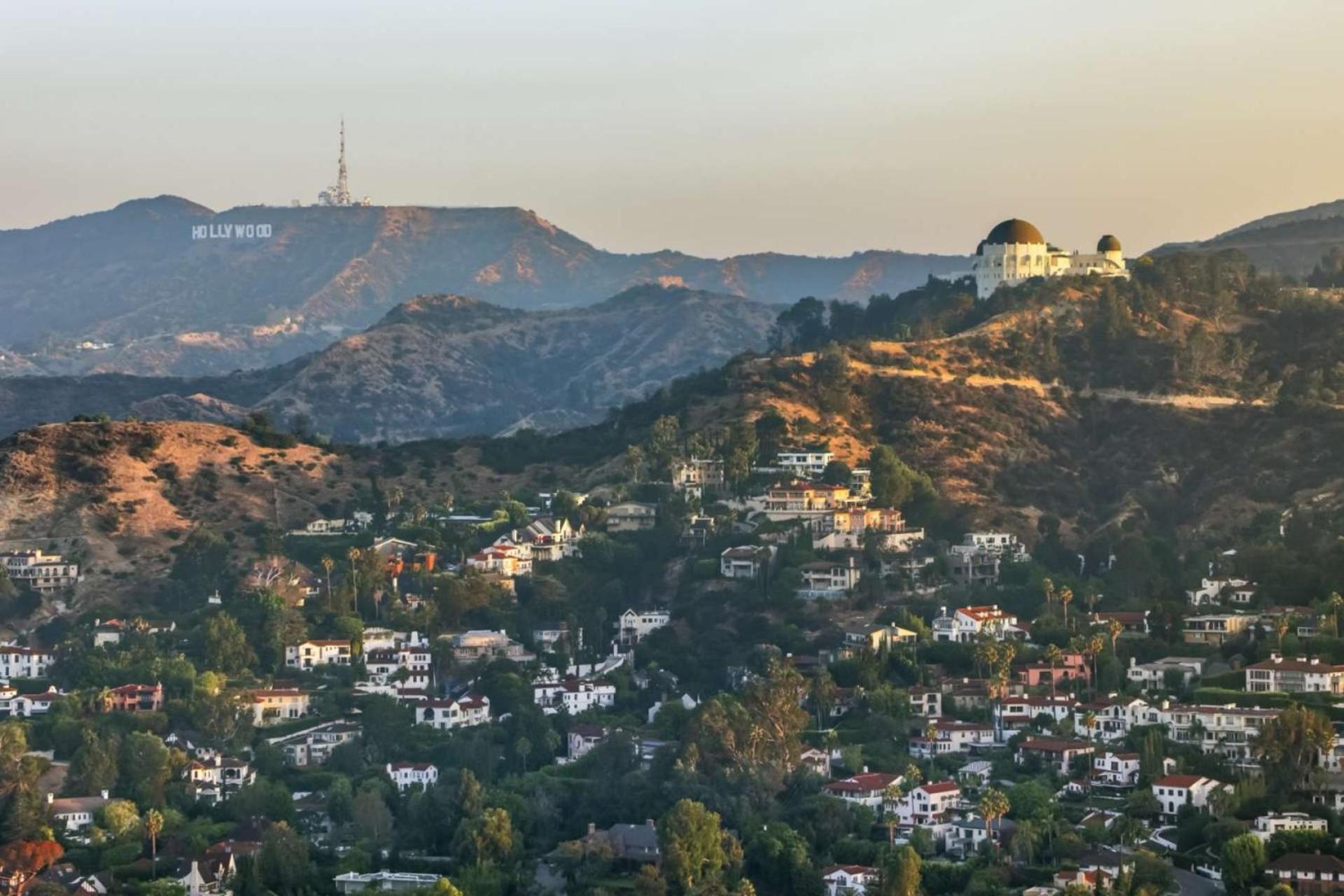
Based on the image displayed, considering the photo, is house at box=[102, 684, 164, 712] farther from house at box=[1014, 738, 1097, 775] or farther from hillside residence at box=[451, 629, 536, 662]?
house at box=[1014, 738, 1097, 775]

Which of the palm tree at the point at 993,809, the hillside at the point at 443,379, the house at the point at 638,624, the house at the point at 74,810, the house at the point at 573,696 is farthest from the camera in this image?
the hillside at the point at 443,379

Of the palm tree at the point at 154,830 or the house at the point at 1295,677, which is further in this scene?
the house at the point at 1295,677

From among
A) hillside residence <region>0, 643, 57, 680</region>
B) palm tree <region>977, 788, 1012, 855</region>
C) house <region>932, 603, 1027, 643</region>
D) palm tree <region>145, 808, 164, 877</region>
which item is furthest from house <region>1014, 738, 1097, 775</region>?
→ hillside residence <region>0, 643, 57, 680</region>

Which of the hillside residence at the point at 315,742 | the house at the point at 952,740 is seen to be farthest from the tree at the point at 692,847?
the hillside residence at the point at 315,742

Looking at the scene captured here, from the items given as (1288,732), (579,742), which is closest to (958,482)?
(579,742)

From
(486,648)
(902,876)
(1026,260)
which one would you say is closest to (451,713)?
(486,648)

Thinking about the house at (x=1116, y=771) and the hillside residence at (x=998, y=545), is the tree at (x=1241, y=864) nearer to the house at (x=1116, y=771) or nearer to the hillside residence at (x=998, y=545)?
the house at (x=1116, y=771)

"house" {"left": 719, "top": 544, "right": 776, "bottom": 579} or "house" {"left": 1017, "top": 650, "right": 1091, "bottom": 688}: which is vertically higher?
"house" {"left": 719, "top": 544, "right": 776, "bottom": 579}
